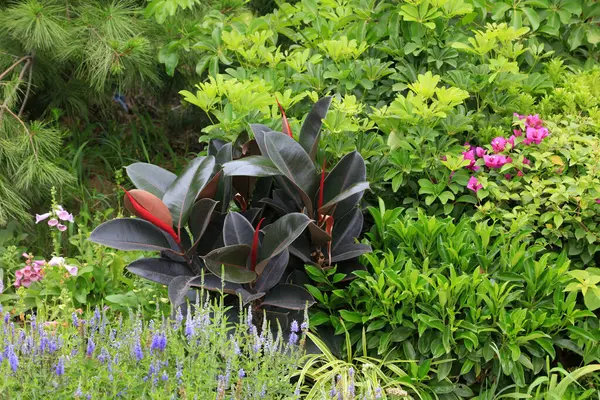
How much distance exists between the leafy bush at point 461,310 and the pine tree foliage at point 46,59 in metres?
1.75

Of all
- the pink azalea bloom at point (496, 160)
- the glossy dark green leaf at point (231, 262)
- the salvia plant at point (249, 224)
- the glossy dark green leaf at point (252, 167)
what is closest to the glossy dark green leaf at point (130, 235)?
the salvia plant at point (249, 224)

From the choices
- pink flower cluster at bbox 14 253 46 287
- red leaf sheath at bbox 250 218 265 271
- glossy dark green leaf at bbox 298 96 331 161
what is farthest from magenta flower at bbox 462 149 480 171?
pink flower cluster at bbox 14 253 46 287

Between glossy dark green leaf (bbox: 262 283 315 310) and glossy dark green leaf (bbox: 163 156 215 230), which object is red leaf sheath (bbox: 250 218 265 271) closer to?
glossy dark green leaf (bbox: 262 283 315 310)

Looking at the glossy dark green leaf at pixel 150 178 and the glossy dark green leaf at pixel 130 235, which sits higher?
the glossy dark green leaf at pixel 150 178

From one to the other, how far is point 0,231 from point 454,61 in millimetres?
2539

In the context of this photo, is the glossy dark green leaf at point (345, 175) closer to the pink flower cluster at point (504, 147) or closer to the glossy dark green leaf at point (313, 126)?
the glossy dark green leaf at point (313, 126)

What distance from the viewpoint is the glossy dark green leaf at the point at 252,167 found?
269cm

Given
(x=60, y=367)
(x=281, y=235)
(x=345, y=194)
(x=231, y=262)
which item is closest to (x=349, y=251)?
(x=345, y=194)

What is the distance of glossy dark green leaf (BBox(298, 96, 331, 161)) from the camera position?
2.86m

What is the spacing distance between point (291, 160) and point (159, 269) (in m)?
0.62

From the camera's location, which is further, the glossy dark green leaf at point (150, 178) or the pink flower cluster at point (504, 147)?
the pink flower cluster at point (504, 147)

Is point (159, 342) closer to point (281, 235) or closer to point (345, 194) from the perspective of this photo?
point (281, 235)

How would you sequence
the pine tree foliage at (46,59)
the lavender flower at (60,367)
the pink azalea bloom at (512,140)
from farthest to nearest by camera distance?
the pine tree foliage at (46,59), the pink azalea bloom at (512,140), the lavender flower at (60,367)

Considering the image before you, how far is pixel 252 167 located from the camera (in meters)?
2.71
